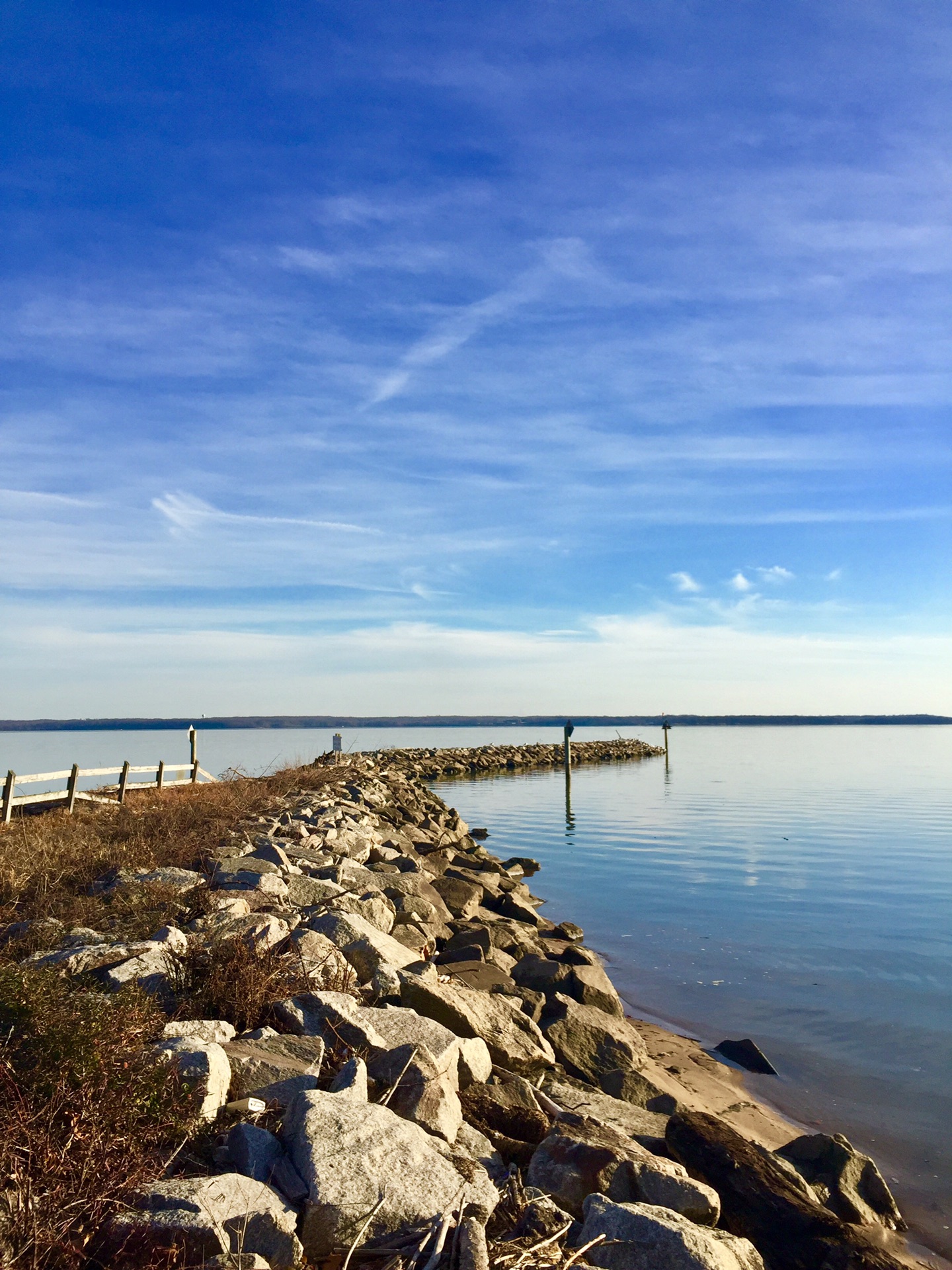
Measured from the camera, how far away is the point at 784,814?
31688 mm

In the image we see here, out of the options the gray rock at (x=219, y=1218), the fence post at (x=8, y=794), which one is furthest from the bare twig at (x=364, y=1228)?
the fence post at (x=8, y=794)

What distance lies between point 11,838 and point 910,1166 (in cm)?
1140

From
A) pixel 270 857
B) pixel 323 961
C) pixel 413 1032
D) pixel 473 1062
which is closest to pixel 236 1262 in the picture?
pixel 413 1032

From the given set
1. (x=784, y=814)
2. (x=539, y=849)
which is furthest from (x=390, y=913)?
(x=784, y=814)

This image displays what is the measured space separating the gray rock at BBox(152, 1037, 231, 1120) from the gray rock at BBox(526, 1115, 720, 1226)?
5.74 feet

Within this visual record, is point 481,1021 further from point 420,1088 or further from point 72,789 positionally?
point 72,789

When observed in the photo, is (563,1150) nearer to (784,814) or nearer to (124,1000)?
(124,1000)

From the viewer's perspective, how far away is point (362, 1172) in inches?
163

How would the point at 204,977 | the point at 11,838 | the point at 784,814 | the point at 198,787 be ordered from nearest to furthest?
1. the point at 204,977
2. the point at 11,838
3. the point at 198,787
4. the point at 784,814

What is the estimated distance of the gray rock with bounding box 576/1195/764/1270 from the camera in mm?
4191

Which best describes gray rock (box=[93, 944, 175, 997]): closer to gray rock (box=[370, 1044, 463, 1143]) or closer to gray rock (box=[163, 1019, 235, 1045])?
gray rock (box=[163, 1019, 235, 1045])

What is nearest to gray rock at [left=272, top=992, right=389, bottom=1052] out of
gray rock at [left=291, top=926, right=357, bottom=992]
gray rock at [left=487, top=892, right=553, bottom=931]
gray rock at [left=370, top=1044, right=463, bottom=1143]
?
gray rock at [left=370, top=1044, right=463, bottom=1143]

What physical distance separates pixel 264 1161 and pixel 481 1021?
10.2 ft

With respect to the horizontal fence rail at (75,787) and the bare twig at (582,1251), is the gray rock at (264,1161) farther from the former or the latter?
the horizontal fence rail at (75,787)
